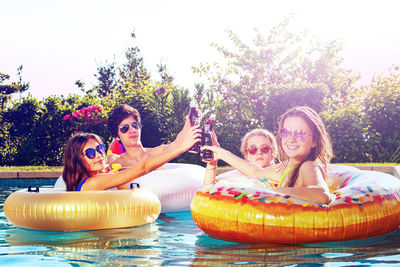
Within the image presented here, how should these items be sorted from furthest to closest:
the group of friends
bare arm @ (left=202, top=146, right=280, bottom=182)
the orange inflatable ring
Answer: bare arm @ (left=202, top=146, right=280, bottom=182)
the group of friends
the orange inflatable ring

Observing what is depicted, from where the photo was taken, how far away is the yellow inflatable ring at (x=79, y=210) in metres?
5.11

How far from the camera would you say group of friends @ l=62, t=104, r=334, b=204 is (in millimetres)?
4305

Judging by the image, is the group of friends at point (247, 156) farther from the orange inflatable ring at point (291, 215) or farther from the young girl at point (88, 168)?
the orange inflatable ring at point (291, 215)

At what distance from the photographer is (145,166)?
5211 millimetres

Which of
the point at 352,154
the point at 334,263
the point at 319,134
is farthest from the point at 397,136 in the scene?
the point at 334,263

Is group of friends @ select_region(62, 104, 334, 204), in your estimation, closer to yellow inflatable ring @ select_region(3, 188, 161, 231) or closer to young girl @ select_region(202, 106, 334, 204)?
young girl @ select_region(202, 106, 334, 204)

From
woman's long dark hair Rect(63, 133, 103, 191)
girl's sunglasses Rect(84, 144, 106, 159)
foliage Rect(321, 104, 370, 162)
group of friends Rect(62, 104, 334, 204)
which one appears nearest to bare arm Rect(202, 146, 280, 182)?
group of friends Rect(62, 104, 334, 204)

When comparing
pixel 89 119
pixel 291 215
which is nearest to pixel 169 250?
pixel 291 215

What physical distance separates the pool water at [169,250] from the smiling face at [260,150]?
1207 millimetres

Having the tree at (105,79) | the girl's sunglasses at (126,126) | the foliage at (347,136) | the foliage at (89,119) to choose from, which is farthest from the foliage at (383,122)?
the tree at (105,79)

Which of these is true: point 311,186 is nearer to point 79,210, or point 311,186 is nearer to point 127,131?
point 79,210

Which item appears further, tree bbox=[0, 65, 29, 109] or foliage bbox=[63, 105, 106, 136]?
tree bbox=[0, 65, 29, 109]

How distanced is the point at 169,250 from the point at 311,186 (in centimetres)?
128

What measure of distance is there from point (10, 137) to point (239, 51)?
936 centimetres
